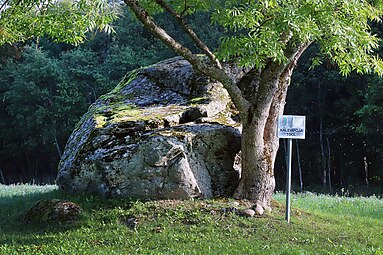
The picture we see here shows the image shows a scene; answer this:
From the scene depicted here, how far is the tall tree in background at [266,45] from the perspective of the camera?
24.2 feet

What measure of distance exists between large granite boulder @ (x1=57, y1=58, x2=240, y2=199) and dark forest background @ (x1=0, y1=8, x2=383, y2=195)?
1500 centimetres

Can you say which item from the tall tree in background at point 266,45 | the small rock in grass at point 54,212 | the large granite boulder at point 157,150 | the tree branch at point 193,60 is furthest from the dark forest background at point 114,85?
the small rock in grass at point 54,212

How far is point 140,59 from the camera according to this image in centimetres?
3070

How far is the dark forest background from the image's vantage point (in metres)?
26.9

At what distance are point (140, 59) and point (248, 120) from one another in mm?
22571

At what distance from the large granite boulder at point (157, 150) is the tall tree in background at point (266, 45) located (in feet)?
2.33

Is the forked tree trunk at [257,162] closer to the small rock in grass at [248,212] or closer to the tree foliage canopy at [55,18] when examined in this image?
the small rock in grass at [248,212]

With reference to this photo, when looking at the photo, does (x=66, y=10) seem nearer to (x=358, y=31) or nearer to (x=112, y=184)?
(x=112, y=184)

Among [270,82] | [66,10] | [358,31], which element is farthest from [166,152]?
[358,31]

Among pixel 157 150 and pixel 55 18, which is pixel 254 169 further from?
pixel 55 18

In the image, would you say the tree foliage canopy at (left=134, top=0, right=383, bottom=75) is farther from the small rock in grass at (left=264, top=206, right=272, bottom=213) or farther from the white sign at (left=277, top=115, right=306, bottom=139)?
the small rock in grass at (left=264, top=206, right=272, bottom=213)

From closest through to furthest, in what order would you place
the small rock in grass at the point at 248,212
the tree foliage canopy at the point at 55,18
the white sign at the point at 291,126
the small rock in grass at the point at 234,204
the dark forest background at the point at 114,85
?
the tree foliage canopy at the point at 55,18
the small rock in grass at the point at 248,212
the white sign at the point at 291,126
the small rock in grass at the point at 234,204
the dark forest background at the point at 114,85

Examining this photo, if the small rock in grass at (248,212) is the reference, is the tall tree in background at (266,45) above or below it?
above

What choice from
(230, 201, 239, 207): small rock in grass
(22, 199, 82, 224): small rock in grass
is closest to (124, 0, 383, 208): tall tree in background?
(230, 201, 239, 207): small rock in grass
